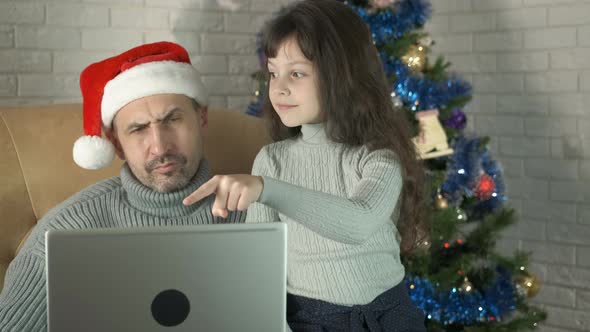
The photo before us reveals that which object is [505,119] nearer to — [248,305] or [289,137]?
[289,137]

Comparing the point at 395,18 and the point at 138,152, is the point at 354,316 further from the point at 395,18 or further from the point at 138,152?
the point at 395,18

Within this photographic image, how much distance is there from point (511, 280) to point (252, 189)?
2.00 metres

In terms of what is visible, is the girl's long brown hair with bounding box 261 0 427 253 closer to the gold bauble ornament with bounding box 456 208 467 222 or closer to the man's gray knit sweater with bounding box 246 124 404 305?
the man's gray knit sweater with bounding box 246 124 404 305

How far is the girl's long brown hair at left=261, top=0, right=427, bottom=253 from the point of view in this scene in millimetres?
1626

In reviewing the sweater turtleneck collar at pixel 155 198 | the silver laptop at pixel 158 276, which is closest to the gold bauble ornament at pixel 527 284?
the sweater turtleneck collar at pixel 155 198

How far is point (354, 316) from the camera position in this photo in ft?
5.34

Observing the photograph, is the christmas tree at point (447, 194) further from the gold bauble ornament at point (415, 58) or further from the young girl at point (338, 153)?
the young girl at point (338, 153)

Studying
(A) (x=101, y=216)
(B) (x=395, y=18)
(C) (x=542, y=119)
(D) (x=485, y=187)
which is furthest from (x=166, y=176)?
(C) (x=542, y=119)

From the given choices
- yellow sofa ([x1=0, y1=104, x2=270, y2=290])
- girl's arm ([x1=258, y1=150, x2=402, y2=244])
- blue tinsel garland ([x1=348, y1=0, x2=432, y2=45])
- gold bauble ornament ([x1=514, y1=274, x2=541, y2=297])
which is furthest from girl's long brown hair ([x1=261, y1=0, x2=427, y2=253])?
gold bauble ornament ([x1=514, y1=274, x2=541, y2=297])

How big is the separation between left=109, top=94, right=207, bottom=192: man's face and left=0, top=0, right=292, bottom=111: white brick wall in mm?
1070

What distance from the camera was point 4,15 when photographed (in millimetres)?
2670

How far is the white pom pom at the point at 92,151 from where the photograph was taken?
5.92ft

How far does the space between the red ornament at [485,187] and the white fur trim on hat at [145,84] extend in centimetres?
128

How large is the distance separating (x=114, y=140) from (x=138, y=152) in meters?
0.17
